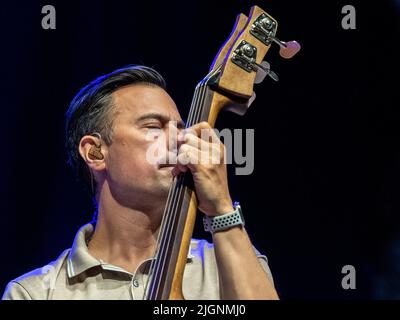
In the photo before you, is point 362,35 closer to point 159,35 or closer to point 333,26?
point 333,26

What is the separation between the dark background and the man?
392 mm

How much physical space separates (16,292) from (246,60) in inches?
46.1

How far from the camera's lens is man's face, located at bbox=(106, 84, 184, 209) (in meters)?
2.44

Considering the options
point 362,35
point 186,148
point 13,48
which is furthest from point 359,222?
point 13,48

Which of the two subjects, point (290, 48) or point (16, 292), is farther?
point (16, 292)

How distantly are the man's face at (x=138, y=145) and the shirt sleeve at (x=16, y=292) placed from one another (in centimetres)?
48

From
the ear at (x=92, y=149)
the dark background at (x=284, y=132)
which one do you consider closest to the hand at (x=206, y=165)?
the ear at (x=92, y=149)

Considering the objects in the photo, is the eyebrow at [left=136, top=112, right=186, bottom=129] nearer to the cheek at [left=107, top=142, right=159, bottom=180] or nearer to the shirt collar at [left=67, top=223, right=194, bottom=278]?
the cheek at [left=107, top=142, right=159, bottom=180]

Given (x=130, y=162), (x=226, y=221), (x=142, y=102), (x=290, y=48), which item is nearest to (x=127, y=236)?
(x=130, y=162)

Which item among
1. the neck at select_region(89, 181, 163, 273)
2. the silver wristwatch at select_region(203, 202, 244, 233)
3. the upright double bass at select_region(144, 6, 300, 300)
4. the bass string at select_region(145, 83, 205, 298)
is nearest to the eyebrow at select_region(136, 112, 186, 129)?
the neck at select_region(89, 181, 163, 273)

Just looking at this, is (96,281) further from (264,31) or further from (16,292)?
(264,31)

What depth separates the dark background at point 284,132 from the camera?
311 cm

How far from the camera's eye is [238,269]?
1.95 meters
